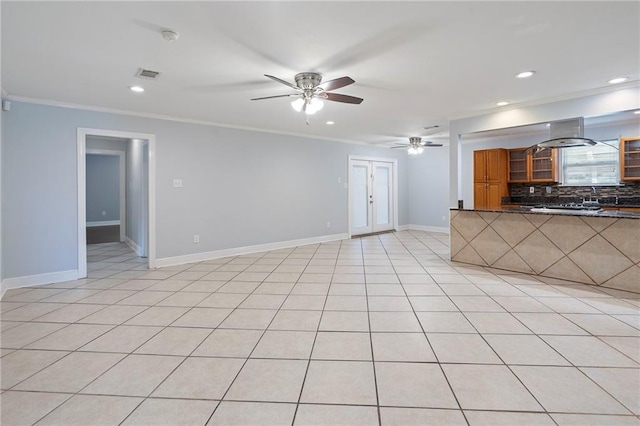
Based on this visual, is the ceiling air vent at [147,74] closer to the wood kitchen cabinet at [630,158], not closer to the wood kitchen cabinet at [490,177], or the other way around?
the wood kitchen cabinet at [490,177]

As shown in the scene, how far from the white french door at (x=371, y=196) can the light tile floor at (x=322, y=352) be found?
394 cm

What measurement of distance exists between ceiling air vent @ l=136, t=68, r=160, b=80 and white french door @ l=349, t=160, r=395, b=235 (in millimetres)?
4977

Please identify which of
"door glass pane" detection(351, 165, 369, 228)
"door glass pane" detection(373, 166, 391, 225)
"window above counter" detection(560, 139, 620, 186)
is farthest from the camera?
"door glass pane" detection(373, 166, 391, 225)

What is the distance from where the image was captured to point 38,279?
4.06 m

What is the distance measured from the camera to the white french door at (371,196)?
25.8 feet

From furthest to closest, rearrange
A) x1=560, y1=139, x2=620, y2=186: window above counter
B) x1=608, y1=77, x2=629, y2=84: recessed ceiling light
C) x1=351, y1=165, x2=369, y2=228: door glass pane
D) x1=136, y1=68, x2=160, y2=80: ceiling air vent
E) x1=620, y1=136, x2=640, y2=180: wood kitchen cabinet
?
x1=351, y1=165, x2=369, y2=228: door glass pane < x1=560, y1=139, x2=620, y2=186: window above counter < x1=620, y1=136, x2=640, y2=180: wood kitchen cabinet < x1=608, y1=77, x2=629, y2=84: recessed ceiling light < x1=136, y1=68, x2=160, y2=80: ceiling air vent

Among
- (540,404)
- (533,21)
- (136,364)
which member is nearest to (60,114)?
(136,364)

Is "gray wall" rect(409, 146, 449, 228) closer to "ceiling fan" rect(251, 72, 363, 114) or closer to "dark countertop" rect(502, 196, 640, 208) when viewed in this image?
"dark countertop" rect(502, 196, 640, 208)

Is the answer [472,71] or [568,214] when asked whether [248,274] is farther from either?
[568,214]

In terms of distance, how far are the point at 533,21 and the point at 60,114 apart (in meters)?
5.41

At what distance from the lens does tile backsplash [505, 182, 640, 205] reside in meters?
5.46

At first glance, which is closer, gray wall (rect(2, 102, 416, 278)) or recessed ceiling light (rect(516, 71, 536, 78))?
recessed ceiling light (rect(516, 71, 536, 78))

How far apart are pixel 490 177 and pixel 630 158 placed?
221 cm

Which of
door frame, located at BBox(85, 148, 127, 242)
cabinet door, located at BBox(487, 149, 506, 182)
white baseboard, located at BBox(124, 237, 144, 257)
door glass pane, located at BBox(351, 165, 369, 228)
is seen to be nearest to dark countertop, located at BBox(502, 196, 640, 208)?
cabinet door, located at BBox(487, 149, 506, 182)
